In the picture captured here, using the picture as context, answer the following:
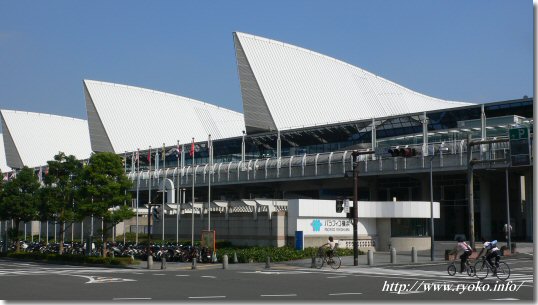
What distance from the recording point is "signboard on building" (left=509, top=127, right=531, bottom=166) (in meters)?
30.6

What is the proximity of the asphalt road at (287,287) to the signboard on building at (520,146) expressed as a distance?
16.0 ft

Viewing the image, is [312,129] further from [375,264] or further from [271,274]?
[271,274]

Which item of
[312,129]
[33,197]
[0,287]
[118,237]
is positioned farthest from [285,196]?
[0,287]

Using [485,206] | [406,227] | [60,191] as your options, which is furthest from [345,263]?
[60,191]

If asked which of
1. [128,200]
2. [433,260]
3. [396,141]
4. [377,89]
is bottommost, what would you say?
[433,260]

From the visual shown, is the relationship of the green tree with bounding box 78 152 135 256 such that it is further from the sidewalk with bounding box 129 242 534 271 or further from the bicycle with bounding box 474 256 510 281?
the bicycle with bounding box 474 256 510 281

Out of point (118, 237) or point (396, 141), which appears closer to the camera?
point (118, 237)

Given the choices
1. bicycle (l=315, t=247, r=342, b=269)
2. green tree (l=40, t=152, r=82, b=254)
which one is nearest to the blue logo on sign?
bicycle (l=315, t=247, r=342, b=269)

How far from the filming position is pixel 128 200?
48031mm

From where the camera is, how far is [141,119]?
10981 centimetres

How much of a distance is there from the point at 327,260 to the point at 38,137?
100226 millimetres

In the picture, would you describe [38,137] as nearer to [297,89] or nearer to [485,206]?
[297,89]

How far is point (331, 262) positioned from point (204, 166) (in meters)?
43.2

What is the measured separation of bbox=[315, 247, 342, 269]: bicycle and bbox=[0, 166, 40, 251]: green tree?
99.2 feet
